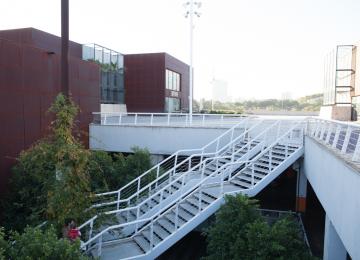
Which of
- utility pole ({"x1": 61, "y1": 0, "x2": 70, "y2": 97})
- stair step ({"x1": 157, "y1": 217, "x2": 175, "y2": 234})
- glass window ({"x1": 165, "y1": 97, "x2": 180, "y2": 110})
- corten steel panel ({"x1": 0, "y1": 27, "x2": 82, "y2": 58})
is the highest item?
corten steel panel ({"x1": 0, "y1": 27, "x2": 82, "y2": 58})

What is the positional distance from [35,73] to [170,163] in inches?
303

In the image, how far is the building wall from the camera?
11.8 m

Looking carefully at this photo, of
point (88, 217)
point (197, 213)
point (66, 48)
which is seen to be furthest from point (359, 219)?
point (66, 48)

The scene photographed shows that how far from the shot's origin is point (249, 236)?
7562mm

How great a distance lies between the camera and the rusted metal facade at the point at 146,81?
3650 centimetres

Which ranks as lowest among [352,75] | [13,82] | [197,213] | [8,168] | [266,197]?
[266,197]

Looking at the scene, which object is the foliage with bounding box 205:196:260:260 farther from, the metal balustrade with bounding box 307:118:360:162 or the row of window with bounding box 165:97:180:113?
the row of window with bounding box 165:97:180:113

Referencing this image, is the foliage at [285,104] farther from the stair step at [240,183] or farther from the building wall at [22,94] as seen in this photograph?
the stair step at [240,183]

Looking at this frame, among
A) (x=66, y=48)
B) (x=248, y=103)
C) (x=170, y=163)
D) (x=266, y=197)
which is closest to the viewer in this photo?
(x=66, y=48)

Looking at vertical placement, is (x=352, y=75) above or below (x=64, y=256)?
above

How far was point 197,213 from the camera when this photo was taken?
1006 cm

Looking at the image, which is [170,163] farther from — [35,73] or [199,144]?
[35,73]

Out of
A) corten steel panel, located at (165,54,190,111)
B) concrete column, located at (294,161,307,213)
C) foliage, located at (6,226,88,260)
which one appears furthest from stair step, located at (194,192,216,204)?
corten steel panel, located at (165,54,190,111)

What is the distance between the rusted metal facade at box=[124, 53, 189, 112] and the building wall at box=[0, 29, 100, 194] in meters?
22.2
